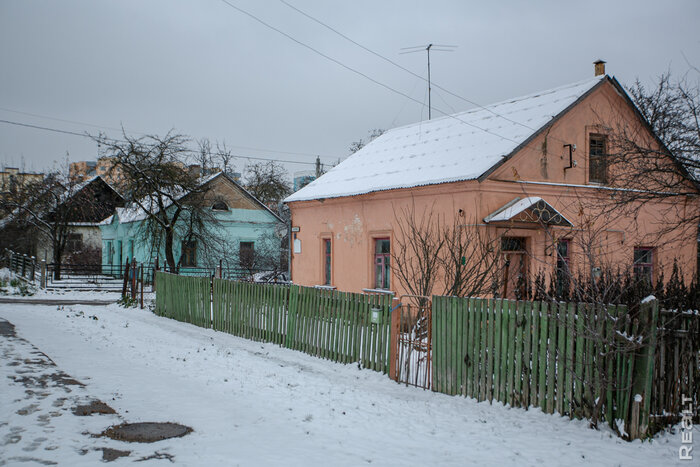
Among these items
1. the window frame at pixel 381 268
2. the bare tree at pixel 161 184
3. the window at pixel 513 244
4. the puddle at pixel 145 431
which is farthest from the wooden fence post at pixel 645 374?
the bare tree at pixel 161 184

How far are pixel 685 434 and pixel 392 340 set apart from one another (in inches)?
169

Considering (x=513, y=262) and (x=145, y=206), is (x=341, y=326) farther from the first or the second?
(x=145, y=206)

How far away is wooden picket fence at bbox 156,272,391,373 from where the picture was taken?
9719 millimetres

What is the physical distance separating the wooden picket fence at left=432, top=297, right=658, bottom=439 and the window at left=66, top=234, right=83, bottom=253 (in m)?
38.5

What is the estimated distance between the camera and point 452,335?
8312 millimetres

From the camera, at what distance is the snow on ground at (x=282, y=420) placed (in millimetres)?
5711

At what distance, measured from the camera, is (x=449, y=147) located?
16656 mm

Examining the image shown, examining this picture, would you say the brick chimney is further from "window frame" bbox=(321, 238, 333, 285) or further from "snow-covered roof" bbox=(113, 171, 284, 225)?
"snow-covered roof" bbox=(113, 171, 284, 225)

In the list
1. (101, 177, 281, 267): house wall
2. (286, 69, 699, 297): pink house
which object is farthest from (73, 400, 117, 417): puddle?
(101, 177, 281, 267): house wall

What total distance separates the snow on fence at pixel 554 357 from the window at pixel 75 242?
126ft

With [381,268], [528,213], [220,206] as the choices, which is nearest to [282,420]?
[528,213]

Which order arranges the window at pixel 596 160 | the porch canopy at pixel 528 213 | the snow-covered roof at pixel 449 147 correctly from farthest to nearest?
the window at pixel 596 160, the snow-covered roof at pixel 449 147, the porch canopy at pixel 528 213

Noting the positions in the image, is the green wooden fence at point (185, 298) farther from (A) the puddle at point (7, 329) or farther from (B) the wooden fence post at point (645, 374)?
(B) the wooden fence post at point (645, 374)

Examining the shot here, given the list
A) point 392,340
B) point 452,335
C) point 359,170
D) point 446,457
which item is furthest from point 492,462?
point 359,170
